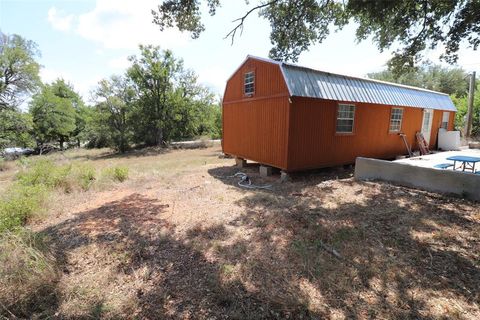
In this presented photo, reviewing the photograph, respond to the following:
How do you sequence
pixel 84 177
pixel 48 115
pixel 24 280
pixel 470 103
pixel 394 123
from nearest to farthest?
pixel 24 280 < pixel 84 177 < pixel 394 123 < pixel 470 103 < pixel 48 115

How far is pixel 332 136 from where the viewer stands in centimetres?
850

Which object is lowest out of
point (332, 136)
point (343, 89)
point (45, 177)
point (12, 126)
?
point (45, 177)

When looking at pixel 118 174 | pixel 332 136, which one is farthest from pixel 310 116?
pixel 118 174

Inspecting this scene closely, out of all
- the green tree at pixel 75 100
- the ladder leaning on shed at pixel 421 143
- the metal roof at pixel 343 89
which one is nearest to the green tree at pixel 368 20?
the metal roof at pixel 343 89

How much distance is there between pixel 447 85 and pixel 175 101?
37.2m

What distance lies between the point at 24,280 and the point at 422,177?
811cm

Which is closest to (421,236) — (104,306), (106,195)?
(104,306)

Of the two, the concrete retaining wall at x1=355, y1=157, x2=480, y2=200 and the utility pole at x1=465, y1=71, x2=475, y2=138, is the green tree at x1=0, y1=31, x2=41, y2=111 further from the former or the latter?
the utility pole at x1=465, y1=71, x2=475, y2=138

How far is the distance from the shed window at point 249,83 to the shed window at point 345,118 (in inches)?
129

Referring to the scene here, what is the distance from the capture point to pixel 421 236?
13.0 ft

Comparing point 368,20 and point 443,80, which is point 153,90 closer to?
point 368,20

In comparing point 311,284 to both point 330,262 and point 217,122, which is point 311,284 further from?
point 217,122

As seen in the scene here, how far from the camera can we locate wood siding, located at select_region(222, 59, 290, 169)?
7.79m

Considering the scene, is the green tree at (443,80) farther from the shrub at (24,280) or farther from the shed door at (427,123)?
the shrub at (24,280)
